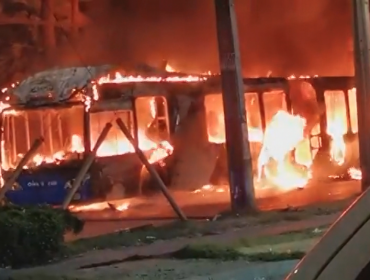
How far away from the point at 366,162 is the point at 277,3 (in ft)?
69.9

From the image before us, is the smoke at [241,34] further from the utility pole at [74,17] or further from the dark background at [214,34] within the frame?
the utility pole at [74,17]

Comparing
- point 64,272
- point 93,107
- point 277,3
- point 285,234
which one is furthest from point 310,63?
point 64,272

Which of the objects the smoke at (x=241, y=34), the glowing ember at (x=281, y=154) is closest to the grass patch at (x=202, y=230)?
the glowing ember at (x=281, y=154)

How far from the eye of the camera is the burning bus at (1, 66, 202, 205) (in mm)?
18281

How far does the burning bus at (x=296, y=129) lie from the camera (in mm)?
21156

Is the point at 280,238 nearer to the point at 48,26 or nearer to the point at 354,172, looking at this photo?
the point at 354,172

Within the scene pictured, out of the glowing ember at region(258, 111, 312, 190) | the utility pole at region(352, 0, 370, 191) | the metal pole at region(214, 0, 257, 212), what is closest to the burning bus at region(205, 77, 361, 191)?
the glowing ember at region(258, 111, 312, 190)

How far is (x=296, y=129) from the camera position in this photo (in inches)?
842

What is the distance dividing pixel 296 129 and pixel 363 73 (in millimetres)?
5898

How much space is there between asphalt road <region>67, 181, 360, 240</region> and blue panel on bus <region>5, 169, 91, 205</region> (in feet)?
2.69

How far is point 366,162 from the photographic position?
51.6 ft

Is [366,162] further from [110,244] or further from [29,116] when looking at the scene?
[29,116]

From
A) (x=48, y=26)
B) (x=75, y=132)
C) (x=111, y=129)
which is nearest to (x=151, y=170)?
(x=111, y=129)

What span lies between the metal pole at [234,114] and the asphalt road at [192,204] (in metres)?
0.63
